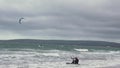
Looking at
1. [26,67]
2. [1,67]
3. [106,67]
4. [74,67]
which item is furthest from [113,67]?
[1,67]

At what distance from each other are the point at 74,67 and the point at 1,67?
6.75 m

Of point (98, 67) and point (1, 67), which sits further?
point (98, 67)

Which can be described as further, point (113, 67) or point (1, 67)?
point (113, 67)

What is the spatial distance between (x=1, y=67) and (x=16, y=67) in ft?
4.32

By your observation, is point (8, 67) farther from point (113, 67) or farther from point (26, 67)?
point (113, 67)

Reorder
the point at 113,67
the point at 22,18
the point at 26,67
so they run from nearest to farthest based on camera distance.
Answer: the point at 22,18
the point at 26,67
the point at 113,67

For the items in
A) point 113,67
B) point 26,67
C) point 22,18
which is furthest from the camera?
point 113,67

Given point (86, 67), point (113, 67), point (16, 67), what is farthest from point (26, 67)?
point (113, 67)

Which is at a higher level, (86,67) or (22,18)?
(22,18)

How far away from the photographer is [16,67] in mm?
30922

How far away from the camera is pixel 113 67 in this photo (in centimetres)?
3303

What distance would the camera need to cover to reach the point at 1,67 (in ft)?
100

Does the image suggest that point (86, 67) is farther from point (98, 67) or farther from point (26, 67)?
point (26, 67)

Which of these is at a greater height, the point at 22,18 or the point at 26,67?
the point at 22,18
